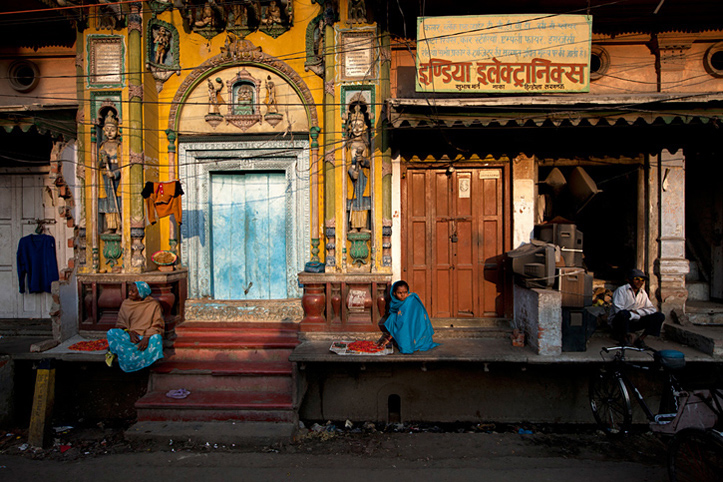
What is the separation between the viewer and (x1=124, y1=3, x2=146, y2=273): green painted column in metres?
6.23

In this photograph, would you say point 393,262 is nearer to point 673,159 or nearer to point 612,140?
point 612,140

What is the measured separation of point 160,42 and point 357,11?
3357mm

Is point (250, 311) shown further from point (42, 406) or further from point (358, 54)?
point (358, 54)

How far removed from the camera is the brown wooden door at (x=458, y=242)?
253 inches

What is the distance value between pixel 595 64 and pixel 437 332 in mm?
5291

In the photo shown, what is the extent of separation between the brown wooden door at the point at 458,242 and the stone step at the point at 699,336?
2440mm

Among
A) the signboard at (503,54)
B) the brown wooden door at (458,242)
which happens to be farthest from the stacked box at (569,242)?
the signboard at (503,54)

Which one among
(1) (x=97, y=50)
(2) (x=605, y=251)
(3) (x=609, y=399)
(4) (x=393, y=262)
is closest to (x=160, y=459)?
(4) (x=393, y=262)

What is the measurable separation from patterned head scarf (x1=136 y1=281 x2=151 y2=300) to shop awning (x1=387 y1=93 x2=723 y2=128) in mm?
4289

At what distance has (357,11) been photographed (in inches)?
239

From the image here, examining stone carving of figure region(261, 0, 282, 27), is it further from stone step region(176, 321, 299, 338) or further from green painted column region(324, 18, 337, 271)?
stone step region(176, 321, 299, 338)

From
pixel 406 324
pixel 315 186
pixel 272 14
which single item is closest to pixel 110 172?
pixel 315 186

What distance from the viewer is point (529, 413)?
19.1ft

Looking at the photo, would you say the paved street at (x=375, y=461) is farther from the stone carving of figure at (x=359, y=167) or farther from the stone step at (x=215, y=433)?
the stone carving of figure at (x=359, y=167)
